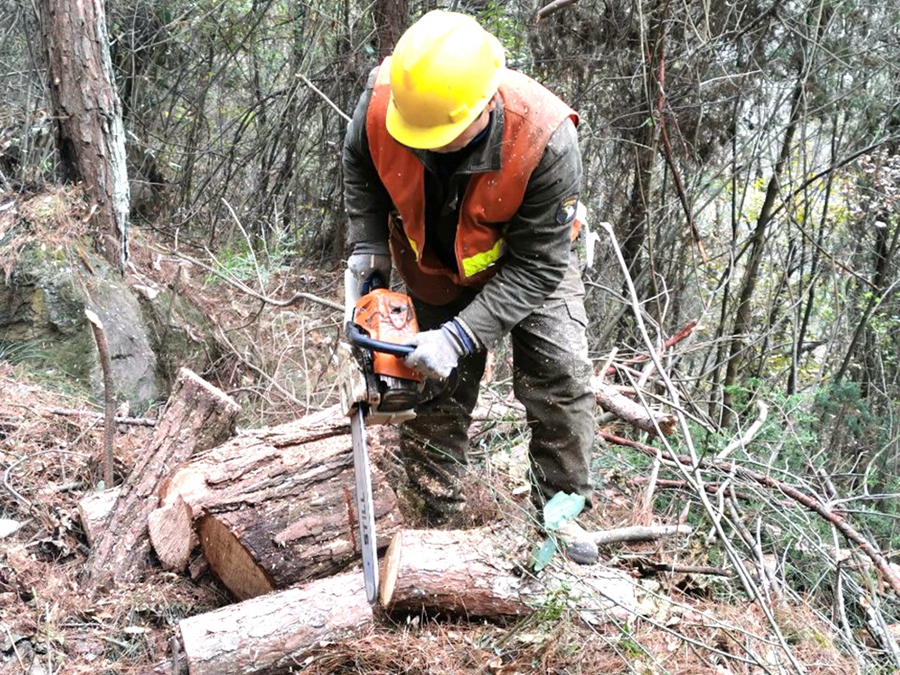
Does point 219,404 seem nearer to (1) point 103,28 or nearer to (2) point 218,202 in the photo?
(1) point 103,28

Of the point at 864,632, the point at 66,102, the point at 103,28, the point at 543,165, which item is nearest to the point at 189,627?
the point at 543,165

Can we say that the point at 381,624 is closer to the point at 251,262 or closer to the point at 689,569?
the point at 689,569

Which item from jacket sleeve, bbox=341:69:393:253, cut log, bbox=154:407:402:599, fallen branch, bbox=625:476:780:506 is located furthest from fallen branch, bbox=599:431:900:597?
jacket sleeve, bbox=341:69:393:253

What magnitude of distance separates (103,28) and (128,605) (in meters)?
4.03

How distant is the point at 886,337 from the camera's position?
6062mm

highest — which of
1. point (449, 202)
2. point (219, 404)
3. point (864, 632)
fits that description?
point (449, 202)

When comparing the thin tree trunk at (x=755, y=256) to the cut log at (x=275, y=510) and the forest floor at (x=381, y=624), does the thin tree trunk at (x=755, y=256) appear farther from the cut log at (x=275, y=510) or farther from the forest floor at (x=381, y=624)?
the cut log at (x=275, y=510)

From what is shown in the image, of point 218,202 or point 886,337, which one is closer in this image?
point 886,337

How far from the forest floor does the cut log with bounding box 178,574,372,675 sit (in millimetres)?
58

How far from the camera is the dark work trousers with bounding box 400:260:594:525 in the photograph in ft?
9.55

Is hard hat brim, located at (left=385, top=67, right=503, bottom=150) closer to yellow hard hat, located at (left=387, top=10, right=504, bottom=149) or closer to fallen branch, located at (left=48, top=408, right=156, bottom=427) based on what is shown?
yellow hard hat, located at (left=387, top=10, right=504, bottom=149)

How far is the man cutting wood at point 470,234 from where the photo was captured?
2379 mm

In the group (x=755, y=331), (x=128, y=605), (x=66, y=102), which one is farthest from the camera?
(x=755, y=331)

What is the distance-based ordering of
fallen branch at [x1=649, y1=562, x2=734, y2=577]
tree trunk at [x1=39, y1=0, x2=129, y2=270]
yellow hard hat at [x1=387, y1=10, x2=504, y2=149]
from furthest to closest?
1. tree trunk at [x1=39, y1=0, x2=129, y2=270]
2. fallen branch at [x1=649, y1=562, x2=734, y2=577]
3. yellow hard hat at [x1=387, y1=10, x2=504, y2=149]
